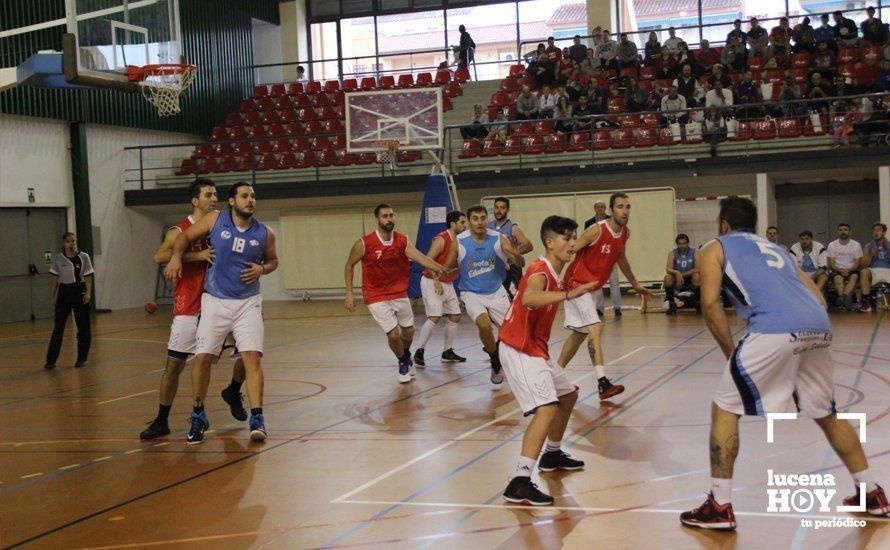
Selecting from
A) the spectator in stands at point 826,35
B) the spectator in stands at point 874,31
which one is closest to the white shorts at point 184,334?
the spectator in stands at point 826,35

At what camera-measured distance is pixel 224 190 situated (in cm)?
2614

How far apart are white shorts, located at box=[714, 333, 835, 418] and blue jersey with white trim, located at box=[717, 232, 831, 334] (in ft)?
0.21

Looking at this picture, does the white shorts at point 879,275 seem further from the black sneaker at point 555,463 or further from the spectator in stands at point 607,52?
the black sneaker at point 555,463

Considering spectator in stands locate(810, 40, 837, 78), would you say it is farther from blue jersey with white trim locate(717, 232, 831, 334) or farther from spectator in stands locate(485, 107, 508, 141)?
blue jersey with white trim locate(717, 232, 831, 334)

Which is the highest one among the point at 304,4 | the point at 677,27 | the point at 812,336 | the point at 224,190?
the point at 304,4

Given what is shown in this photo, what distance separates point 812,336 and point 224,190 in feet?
74.3

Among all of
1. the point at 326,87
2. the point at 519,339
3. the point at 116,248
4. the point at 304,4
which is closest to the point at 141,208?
the point at 116,248

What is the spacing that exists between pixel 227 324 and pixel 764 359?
4.46 m

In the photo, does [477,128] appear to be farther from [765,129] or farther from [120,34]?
[120,34]

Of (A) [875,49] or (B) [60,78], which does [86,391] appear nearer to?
(B) [60,78]

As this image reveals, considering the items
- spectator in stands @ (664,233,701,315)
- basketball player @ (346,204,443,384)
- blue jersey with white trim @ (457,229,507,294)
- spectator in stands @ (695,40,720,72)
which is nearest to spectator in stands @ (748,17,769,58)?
spectator in stands @ (695,40,720,72)

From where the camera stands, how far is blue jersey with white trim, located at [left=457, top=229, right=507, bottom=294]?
10555mm

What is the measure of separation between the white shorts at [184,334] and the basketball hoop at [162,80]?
749 cm

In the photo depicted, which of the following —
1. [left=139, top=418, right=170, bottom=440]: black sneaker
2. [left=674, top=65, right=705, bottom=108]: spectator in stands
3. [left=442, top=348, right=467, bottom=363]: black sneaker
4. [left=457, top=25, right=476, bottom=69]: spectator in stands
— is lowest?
[left=442, top=348, right=467, bottom=363]: black sneaker
